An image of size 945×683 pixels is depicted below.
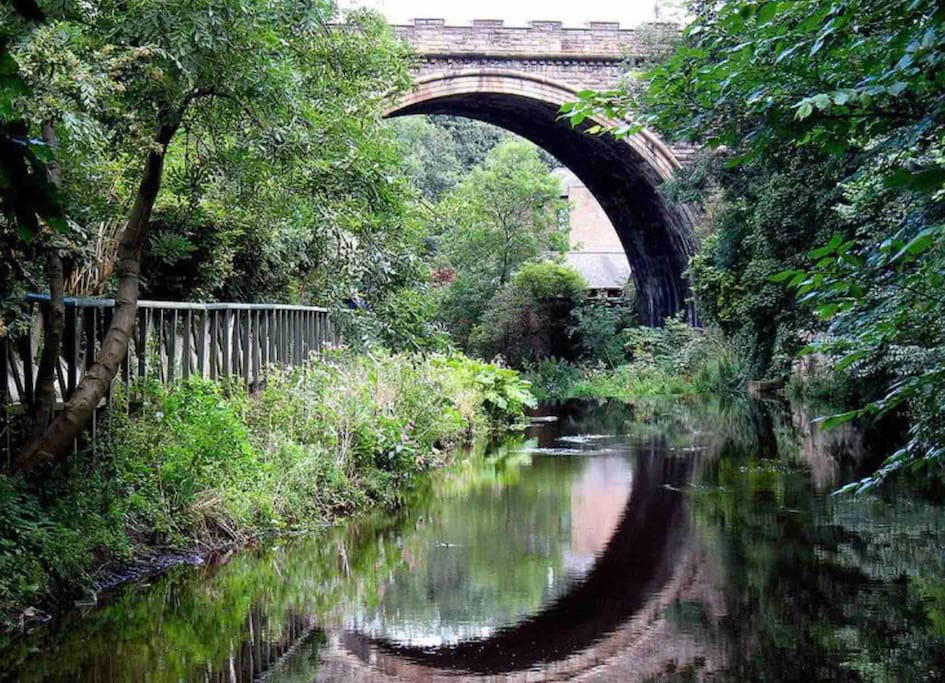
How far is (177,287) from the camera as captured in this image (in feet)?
39.4

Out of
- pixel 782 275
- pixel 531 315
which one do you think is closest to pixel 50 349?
pixel 782 275

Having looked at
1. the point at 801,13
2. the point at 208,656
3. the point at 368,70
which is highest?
the point at 368,70

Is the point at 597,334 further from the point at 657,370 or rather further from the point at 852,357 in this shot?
the point at 852,357

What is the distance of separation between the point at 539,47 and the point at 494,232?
10.2 m

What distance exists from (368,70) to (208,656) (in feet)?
15.9

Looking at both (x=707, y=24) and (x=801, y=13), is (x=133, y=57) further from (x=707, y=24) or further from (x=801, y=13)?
(x=801, y=13)

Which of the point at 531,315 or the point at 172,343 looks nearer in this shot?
the point at 172,343

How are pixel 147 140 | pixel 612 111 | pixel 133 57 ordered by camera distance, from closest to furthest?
pixel 612 111
pixel 133 57
pixel 147 140

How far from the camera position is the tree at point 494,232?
37.0 meters

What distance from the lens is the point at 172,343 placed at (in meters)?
9.38

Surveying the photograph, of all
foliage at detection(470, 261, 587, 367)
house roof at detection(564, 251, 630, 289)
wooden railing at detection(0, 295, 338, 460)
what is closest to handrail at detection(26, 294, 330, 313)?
wooden railing at detection(0, 295, 338, 460)

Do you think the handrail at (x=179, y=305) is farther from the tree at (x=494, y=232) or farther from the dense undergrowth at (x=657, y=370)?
the tree at (x=494, y=232)

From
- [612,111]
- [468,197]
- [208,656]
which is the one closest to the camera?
[612,111]

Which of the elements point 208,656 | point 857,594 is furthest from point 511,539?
point 208,656
